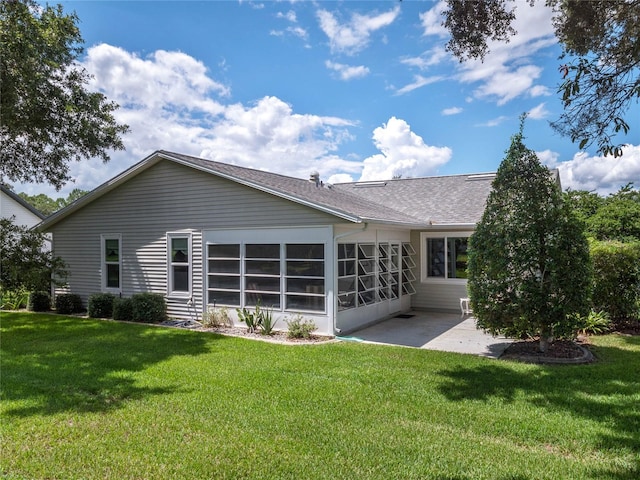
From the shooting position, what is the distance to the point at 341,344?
8.55 metres

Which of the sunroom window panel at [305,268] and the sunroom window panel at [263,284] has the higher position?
the sunroom window panel at [305,268]

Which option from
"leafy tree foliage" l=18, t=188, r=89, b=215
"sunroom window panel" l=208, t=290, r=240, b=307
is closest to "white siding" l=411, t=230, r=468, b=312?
"sunroom window panel" l=208, t=290, r=240, b=307

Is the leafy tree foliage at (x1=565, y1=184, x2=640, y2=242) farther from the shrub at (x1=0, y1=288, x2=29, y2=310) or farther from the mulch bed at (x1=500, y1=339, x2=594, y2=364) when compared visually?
the shrub at (x1=0, y1=288, x2=29, y2=310)

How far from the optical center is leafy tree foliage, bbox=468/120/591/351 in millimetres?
7305

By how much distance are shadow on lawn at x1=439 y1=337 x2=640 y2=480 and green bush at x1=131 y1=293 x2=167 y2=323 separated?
7927 millimetres

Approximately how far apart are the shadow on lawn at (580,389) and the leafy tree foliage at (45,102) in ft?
36.7

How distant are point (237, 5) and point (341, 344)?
8.04 meters

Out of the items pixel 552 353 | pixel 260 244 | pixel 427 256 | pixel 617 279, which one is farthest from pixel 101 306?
pixel 617 279

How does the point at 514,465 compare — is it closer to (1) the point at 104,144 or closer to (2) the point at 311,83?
(2) the point at 311,83

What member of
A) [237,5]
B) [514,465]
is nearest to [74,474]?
[514,465]

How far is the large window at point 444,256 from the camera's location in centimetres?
1293

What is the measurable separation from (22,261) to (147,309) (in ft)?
12.8

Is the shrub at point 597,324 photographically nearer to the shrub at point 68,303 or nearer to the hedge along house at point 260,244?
the hedge along house at point 260,244

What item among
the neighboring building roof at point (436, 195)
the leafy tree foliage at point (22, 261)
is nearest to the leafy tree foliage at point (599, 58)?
the neighboring building roof at point (436, 195)
